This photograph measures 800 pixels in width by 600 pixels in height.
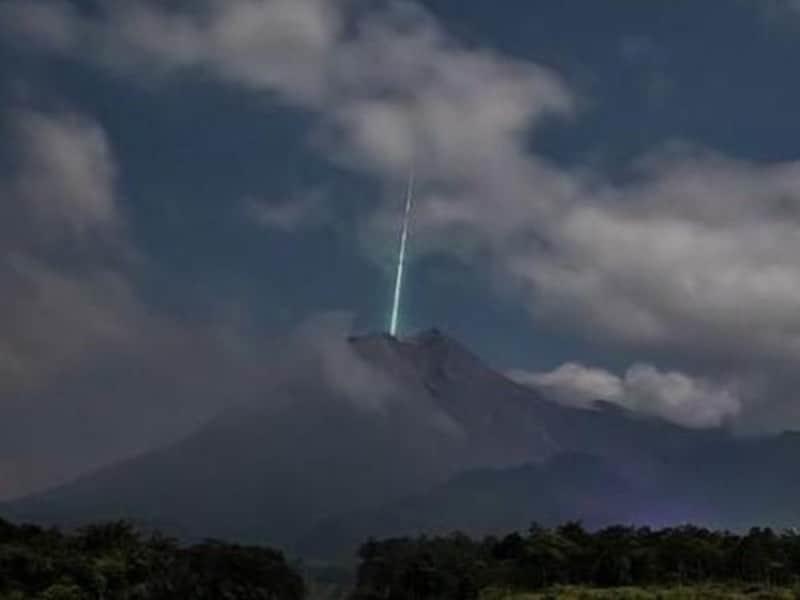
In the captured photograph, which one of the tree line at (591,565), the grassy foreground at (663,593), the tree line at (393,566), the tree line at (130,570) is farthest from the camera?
the tree line at (591,565)

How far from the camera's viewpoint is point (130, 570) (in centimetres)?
11194

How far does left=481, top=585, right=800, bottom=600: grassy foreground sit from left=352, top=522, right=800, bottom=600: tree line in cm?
509

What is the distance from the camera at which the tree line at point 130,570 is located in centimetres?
10562

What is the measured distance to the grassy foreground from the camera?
3757 inches

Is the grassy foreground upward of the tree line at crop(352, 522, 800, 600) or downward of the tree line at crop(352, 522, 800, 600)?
downward

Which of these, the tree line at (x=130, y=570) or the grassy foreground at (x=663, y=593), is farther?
the tree line at (x=130, y=570)

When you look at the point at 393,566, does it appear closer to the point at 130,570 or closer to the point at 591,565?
the point at 591,565

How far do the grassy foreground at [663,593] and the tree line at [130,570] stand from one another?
22.3 m

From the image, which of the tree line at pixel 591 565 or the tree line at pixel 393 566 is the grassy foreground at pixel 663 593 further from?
the tree line at pixel 393 566

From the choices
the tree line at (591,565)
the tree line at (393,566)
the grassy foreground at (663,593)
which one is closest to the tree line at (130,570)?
the tree line at (393,566)

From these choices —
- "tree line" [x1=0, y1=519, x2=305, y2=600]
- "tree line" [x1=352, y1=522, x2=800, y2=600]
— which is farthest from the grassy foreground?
"tree line" [x1=0, y1=519, x2=305, y2=600]

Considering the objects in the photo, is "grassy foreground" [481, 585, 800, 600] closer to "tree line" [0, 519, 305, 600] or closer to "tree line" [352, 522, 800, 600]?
"tree line" [352, 522, 800, 600]

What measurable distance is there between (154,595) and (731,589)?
50.7m

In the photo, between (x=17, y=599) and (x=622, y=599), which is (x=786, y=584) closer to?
(x=622, y=599)
